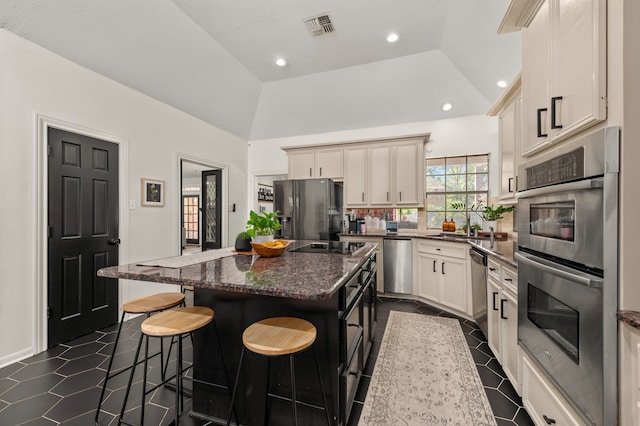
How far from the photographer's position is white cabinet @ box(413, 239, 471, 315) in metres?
3.34

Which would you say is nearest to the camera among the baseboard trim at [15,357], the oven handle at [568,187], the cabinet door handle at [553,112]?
the oven handle at [568,187]

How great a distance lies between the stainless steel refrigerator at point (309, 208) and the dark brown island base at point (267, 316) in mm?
2564

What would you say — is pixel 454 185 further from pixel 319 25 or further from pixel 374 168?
pixel 319 25

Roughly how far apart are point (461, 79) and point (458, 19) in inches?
45.1

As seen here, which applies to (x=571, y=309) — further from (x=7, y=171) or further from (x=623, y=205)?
(x=7, y=171)

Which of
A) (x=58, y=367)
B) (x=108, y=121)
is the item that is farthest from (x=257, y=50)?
(x=58, y=367)

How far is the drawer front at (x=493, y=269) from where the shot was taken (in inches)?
86.1

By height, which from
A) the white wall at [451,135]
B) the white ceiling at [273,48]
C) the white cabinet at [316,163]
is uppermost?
the white ceiling at [273,48]

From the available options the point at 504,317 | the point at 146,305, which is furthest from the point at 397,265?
the point at 146,305

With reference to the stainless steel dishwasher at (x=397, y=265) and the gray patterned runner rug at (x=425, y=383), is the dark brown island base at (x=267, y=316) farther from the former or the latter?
the stainless steel dishwasher at (x=397, y=265)

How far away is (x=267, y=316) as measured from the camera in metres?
1.58

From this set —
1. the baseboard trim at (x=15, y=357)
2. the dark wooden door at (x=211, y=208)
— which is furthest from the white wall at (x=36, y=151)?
the dark wooden door at (x=211, y=208)

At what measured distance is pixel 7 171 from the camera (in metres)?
2.34

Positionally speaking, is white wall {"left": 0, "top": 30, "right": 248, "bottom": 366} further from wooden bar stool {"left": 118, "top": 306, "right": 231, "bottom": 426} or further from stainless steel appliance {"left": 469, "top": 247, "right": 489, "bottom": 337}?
stainless steel appliance {"left": 469, "top": 247, "right": 489, "bottom": 337}
